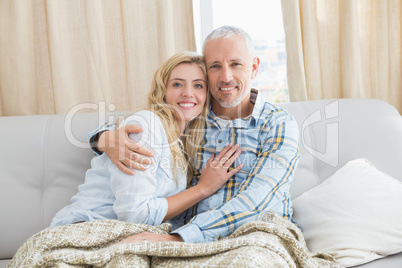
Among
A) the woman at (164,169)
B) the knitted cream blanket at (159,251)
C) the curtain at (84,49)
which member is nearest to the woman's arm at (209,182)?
the woman at (164,169)

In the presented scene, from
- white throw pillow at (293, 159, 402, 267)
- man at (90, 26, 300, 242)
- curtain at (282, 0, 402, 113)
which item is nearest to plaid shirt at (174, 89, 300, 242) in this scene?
man at (90, 26, 300, 242)

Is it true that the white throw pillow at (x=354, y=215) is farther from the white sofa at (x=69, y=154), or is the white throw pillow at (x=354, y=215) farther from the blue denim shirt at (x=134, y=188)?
the blue denim shirt at (x=134, y=188)

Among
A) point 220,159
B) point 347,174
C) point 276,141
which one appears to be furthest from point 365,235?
point 220,159

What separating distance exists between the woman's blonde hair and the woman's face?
0.02 metres

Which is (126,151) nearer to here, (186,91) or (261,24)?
(186,91)

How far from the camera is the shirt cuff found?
1258mm

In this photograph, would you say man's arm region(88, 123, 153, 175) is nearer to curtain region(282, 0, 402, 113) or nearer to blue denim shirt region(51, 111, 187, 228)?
blue denim shirt region(51, 111, 187, 228)

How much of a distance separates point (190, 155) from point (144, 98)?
57 cm

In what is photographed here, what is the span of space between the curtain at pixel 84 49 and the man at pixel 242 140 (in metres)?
0.50

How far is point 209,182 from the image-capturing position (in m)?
1.48

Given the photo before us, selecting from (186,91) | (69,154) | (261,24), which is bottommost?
(69,154)

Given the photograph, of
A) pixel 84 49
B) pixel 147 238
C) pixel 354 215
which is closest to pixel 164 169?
pixel 147 238

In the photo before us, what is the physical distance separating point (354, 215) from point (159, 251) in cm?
72

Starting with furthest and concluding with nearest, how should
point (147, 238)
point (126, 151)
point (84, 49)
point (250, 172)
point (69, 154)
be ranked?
point (84, 49) < point (69, 154) < point (250, 172) < point (126, 151) < point (147, 238)
